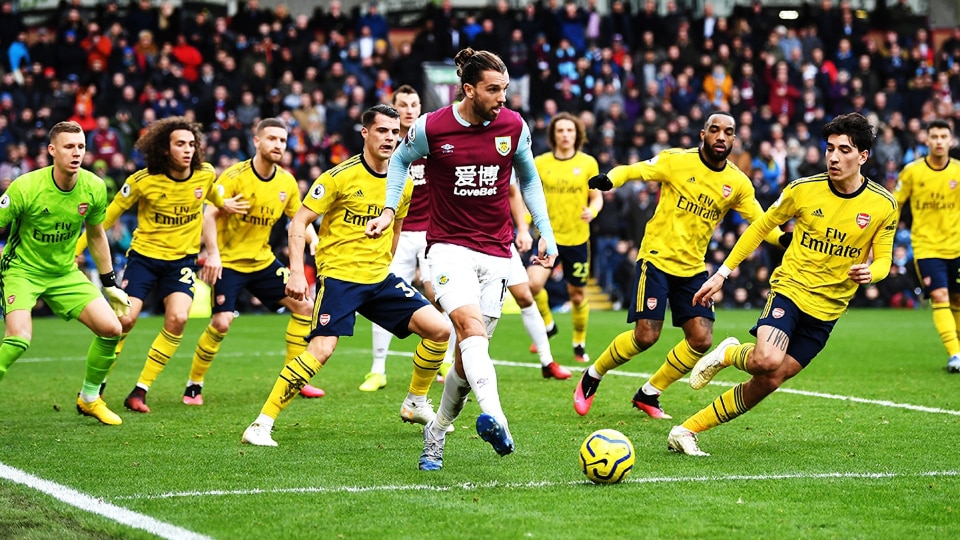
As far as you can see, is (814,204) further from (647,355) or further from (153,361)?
(647,355)

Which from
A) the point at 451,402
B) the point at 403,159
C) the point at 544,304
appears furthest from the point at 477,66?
the point at 544,304

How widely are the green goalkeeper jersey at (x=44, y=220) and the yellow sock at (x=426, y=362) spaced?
2.72m

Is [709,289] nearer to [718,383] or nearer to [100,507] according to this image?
[100,507]

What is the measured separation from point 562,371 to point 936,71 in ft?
70.5

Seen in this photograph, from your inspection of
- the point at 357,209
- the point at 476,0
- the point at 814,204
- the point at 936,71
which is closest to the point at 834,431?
the point at 814,204

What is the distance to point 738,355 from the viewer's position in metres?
8.21

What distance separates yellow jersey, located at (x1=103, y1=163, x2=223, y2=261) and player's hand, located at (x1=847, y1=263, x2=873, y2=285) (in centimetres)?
567

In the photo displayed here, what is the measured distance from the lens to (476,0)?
110 feet

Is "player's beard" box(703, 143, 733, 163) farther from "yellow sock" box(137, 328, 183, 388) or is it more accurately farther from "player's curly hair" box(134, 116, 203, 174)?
"yellow sock" box(137, 328, 183, 388)

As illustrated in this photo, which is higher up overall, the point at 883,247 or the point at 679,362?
the point at 883,247

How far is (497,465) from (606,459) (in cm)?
97

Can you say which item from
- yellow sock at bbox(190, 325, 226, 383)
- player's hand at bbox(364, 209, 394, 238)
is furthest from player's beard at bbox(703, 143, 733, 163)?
yellow sock at bbox(190, 325, 226, 383)

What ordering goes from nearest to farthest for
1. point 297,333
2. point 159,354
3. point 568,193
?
1. point 159,354
2. point 297,333
3. point 568,193

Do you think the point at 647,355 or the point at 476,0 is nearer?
the point at 647,355
